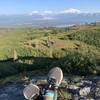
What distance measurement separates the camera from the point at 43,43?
201 feet

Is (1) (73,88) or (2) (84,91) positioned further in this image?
(1) (73,88)

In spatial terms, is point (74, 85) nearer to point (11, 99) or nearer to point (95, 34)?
point (11, 99)

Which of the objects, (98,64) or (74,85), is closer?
(74,85)

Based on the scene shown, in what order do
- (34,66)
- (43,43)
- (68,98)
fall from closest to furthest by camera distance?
(68,98)
(34,66)
(43,43)

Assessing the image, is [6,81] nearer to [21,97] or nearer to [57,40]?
[21,97]

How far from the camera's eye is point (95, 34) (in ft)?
251

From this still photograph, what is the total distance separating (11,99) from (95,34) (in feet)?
220

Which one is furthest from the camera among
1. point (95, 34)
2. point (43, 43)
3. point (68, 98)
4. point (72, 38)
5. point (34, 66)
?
point (95, 34)

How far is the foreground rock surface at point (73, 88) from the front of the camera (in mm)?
9523

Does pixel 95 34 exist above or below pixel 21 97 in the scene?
below

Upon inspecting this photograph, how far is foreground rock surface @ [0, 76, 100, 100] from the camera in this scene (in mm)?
9523

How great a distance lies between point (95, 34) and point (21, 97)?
6713cm

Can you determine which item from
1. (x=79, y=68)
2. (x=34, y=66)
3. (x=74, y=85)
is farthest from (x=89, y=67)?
(x=34, y=66)

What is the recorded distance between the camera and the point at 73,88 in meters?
10.0
